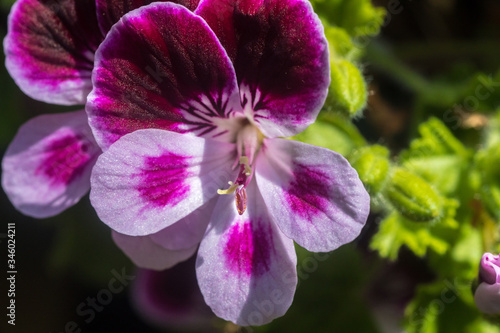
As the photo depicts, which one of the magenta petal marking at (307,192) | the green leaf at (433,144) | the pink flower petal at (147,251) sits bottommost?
the pink flower petal at (147,251)

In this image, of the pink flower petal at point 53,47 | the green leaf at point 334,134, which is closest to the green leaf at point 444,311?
the green leaf at point 334,134

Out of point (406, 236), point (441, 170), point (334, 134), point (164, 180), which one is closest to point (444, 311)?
point (406, 236)

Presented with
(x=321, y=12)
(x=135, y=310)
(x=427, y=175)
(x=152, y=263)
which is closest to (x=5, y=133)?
(x=135, y=310)

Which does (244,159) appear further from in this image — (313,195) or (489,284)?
(489,284)

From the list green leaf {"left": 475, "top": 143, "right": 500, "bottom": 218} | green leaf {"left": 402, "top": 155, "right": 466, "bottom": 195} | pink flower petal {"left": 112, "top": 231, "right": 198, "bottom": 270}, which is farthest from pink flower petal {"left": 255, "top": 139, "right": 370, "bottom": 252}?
green leaf {"left": 475, "top": 143, "right": 500, "bottom": 218}

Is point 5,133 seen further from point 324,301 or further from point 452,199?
point 452,199

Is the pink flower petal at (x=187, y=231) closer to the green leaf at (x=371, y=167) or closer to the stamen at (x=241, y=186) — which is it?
the stamen at (x=241, y=186)
